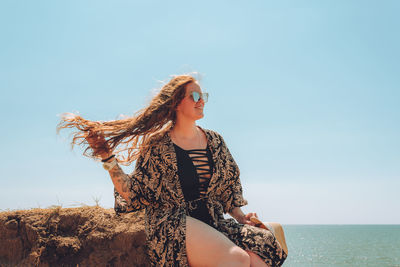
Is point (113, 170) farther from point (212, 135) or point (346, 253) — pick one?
point (346, 253)

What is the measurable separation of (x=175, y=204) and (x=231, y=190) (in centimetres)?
70

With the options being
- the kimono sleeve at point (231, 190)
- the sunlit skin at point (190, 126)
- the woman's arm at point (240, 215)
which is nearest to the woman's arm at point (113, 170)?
the sunlit skin at point (190, 126)

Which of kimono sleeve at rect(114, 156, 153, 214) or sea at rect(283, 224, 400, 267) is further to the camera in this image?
sea at rect(283, 224, 400, 267)

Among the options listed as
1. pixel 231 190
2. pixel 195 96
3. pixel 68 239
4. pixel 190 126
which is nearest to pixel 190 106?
Answer: pixel 195 96

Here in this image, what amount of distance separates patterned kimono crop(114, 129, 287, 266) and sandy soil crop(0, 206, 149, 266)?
2.48 ft

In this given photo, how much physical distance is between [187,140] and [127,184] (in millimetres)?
841

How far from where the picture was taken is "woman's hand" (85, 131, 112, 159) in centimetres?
353

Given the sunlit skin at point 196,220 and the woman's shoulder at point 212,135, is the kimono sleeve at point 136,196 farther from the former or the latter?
the woman's shoulder at point 212,135

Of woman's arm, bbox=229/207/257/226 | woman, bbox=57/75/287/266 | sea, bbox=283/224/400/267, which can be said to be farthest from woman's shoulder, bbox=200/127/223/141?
sea, bbox=283/224/400/267

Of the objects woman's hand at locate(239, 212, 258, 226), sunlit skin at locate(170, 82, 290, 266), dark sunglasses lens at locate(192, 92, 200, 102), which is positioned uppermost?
dark sunglasses lens at locate(192, 92, 200, 102)

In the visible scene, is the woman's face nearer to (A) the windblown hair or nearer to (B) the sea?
(A) the windblown hair

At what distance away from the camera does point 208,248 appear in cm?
307

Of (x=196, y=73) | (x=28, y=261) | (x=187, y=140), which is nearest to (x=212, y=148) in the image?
(x=187, y=140)

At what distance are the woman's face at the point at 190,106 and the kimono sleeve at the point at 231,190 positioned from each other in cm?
51
